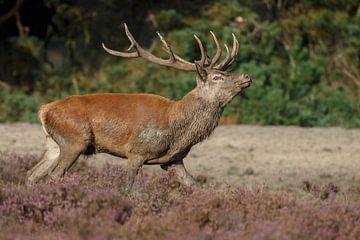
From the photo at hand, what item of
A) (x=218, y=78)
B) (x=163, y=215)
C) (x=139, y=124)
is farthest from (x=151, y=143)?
(x=163, y=215)

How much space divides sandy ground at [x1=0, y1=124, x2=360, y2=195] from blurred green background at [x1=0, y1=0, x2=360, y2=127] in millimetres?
1898

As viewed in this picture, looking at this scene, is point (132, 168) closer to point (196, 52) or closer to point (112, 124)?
point (112, 124)

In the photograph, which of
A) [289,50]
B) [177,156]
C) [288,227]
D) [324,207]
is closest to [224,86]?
[177,156]

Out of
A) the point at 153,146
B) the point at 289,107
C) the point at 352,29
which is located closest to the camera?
the point at 153,146

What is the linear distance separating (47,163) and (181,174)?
1.60 meters

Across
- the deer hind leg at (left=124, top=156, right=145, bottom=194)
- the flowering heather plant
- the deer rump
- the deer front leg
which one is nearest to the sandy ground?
the deer front leg

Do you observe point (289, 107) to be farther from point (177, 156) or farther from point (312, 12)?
point (177, 156)

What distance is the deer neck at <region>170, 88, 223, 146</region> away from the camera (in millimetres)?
11562

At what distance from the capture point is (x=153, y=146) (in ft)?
37.2

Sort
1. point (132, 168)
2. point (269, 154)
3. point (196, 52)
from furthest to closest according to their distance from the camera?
point (196, 52), point (269, 154), point (132, 168)

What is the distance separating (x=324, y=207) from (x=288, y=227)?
1105 mm

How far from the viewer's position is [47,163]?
11867 mm

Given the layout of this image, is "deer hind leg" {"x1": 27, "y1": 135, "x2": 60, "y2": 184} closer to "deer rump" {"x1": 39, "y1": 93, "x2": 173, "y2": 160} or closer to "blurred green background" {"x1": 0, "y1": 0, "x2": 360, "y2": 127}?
"deer rump" {"x1": 39, "y1": 93, "x2": 173, "y2": 160}

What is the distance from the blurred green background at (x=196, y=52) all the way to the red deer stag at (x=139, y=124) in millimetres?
10787
